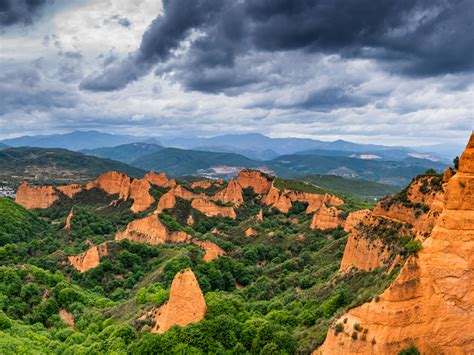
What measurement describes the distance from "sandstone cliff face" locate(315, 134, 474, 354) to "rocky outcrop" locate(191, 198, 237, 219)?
85.2 meters

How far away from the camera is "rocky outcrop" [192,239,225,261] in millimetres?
69500

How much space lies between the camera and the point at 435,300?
81.9 ft

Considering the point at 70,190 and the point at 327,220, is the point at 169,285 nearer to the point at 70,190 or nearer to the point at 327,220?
the point at 327,220

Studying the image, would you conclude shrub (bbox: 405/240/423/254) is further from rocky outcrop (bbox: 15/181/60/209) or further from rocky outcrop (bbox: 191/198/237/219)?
rocky outcrop (bbox: 15/181/60/209)

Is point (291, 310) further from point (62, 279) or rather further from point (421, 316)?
point (62, 279)

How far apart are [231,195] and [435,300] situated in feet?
334

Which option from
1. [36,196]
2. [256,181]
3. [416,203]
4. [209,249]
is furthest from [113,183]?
[416,203]

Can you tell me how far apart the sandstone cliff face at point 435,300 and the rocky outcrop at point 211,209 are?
85.2m

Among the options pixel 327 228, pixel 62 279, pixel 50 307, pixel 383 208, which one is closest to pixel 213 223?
pixel 327 228

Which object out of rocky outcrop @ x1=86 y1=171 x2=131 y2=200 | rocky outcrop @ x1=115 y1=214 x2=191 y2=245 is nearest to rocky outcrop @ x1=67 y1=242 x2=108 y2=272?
rocky outcrop @ x1=115 y1=214 x2=191 y2=245

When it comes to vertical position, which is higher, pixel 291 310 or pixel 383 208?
pixel 383 208

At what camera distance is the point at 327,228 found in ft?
276

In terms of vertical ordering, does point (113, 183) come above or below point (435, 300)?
below

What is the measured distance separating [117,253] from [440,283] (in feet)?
190
